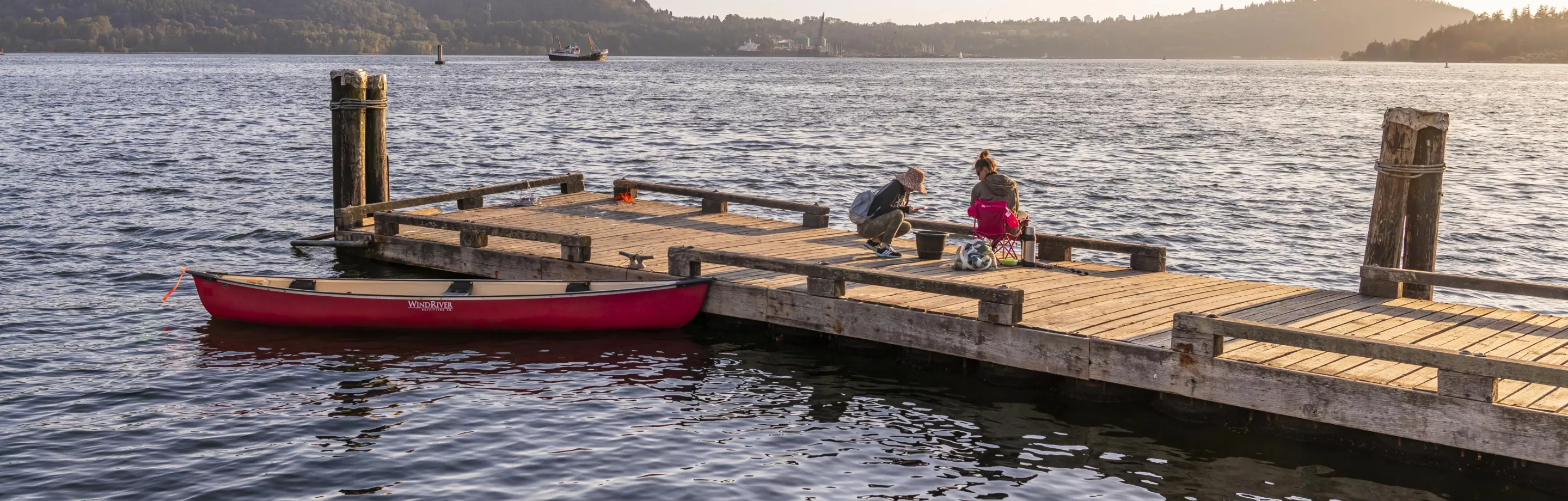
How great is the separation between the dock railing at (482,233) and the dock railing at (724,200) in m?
2.98

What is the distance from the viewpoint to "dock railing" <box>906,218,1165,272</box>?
15.4 m

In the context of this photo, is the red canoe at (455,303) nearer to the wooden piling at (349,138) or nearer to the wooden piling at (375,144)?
the wooden piling at (349,138)

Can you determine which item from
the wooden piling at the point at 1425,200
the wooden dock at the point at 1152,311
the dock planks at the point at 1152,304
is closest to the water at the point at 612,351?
the wooden dock at the point at 1152,311

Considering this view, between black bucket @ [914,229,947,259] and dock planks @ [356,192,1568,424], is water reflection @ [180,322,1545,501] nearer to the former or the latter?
dock planks @ [356,192,1568,424]

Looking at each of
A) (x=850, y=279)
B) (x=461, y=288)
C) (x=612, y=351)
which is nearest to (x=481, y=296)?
(x=461, y=288)

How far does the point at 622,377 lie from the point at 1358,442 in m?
7.07

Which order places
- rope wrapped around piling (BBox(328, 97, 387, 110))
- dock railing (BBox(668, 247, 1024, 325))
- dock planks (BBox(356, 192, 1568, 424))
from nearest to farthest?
dock planks (BBox(356, 192, 1568, 424)) < dock railing (BBox(668, 247, 1024, 325)) < rope wrapped around piling (BBox(328, 97, 387, 110))

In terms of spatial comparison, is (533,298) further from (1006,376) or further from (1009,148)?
(1009,148)

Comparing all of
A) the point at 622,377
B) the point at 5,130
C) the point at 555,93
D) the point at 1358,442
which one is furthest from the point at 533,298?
the point at 555,93

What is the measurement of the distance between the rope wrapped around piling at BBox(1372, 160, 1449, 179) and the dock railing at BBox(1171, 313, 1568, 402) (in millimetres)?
3753

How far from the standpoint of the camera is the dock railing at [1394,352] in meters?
9.50

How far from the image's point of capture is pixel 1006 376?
1279cm

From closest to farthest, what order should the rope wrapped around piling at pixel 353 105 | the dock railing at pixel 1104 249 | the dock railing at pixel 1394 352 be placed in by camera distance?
the dock railing at pixel 1394 352, the dock railing at pixel 1104 249, the rope wrapped around piling at pixel 353 105

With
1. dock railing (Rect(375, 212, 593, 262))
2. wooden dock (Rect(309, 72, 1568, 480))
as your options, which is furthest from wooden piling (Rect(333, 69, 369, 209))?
dock railing (Rect(375, 212, 593, 262))
